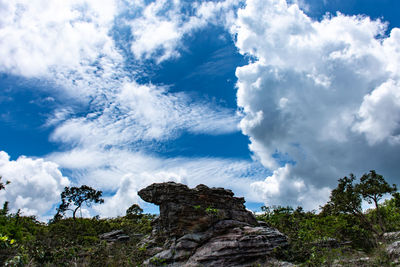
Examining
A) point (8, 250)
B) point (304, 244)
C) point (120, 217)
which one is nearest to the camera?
point (8, 250)

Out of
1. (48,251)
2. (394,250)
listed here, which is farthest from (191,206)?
(394,250)

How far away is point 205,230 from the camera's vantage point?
1992 centimetres

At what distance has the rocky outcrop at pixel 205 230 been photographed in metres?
17.1

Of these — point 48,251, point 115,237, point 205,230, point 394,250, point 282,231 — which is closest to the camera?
point 394,250

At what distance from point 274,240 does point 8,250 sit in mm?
16038

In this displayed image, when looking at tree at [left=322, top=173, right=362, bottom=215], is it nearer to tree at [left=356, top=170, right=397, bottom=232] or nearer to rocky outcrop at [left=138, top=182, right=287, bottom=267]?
tree at [left=356, top=170, right=397, bottom=232]

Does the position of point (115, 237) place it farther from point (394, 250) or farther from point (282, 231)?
point (394, 250)

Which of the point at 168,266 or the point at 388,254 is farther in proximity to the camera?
the point at 168,266

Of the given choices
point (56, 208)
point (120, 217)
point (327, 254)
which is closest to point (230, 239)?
point (327, 254)

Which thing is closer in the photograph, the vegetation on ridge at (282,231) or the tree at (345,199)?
the vegetation on ridge at (282,231)

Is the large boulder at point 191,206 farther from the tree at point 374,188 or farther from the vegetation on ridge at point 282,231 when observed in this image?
the tree at point 374,188

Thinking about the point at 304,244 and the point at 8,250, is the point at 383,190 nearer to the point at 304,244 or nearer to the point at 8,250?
the point at 304,244

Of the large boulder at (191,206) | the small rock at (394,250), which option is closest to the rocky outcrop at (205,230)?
the large boulder at (191,206)

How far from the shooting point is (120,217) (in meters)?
46.4
